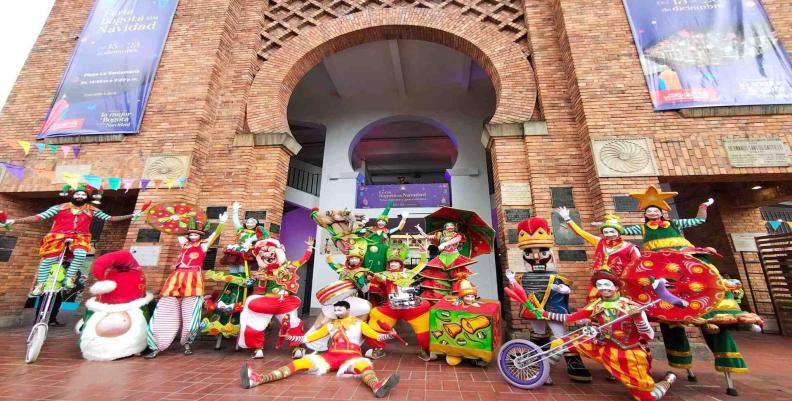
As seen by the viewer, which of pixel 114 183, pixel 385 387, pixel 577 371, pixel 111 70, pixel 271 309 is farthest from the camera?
pixel 111 70

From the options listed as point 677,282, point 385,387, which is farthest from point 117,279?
point 677,282

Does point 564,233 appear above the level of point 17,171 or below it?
below

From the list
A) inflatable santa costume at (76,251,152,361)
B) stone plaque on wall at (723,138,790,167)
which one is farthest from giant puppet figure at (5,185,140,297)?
stone plaque on wall at (723,138,790,167)

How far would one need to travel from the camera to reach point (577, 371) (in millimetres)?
3256

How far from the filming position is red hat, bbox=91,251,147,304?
4.00 meters

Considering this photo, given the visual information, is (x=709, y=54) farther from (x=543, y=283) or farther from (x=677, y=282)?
(x=543, y=283)

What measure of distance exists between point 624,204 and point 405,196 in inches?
234

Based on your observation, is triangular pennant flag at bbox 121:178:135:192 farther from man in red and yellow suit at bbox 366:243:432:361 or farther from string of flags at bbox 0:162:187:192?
man in red and yellow suit at bbox 366:243:432:361

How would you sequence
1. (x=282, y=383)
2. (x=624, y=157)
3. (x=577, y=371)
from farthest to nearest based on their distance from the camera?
(x=624, y=157), (x=577, y=371), (x=282, y=383)

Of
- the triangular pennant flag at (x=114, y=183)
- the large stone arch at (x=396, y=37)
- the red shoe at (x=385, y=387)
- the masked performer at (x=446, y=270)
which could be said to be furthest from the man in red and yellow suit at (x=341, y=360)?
the triangular pennant flag at (x=114, y=183)

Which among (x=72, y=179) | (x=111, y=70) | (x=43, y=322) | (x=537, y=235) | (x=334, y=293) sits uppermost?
(x=111, y=70)

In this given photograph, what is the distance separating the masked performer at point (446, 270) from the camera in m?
4.36

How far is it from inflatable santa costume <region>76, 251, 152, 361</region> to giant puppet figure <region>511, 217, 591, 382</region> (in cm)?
490

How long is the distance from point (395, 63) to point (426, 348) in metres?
7.88
